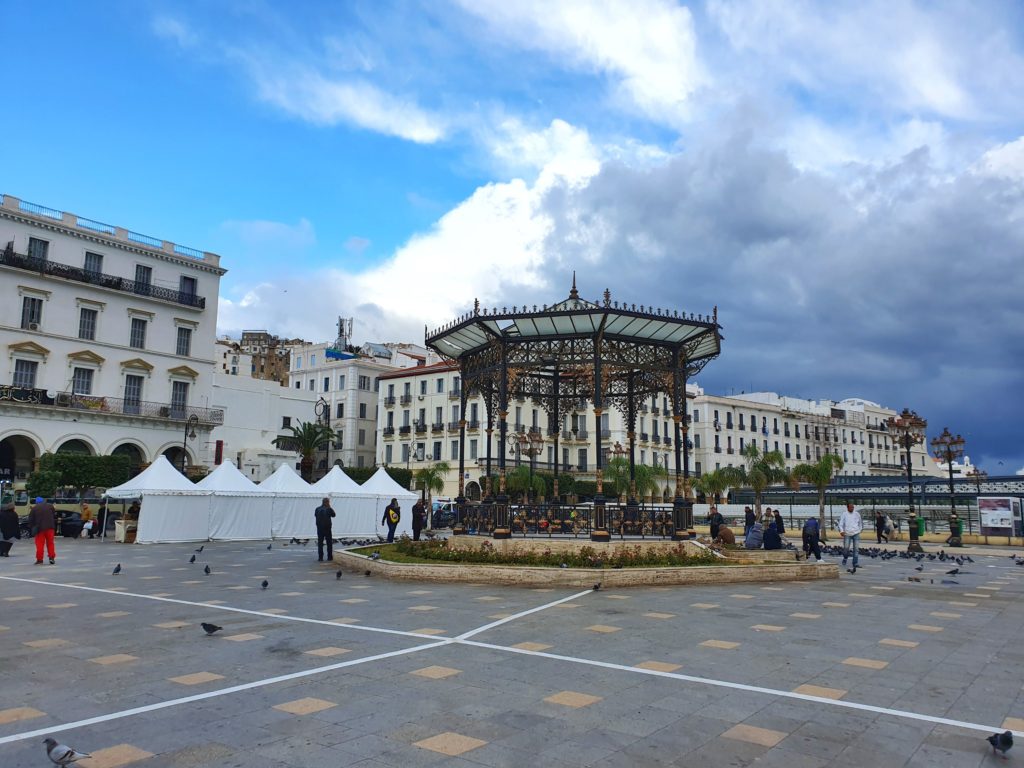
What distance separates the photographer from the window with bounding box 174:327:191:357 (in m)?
46.9

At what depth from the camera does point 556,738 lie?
16.4 feet

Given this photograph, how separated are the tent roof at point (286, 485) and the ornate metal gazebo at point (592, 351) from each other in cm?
1237

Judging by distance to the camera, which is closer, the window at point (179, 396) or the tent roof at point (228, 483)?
the tent roof at point (228, 483)

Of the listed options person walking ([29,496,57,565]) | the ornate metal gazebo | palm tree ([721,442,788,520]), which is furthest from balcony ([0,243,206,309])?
palm tree ([721,442,788,520])

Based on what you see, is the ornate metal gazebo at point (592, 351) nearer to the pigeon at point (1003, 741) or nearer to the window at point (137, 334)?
the pigeon at point (1003, 741)

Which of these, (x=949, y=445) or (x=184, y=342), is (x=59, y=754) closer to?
(x=949, y=445)

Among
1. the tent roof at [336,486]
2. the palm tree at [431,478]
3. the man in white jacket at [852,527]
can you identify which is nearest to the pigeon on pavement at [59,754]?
the man in white jacket at [852,527]

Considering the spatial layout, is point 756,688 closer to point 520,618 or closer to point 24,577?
point 520,618

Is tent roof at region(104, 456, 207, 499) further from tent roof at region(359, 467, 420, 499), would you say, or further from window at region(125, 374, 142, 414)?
window at region(125, 374, 142, 414)

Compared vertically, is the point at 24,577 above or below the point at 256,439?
below

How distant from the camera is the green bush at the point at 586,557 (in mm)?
14805

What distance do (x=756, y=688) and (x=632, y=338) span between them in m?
12.8

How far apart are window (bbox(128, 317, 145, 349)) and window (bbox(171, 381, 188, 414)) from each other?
3.17m

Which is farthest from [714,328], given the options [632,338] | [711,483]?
[711,483]
